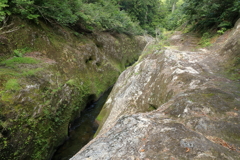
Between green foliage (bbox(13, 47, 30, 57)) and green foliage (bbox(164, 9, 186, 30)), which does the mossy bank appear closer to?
green foliage (bbox(13, 47, 30, 57))

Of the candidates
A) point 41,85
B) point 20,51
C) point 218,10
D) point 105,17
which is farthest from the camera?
point 105,17

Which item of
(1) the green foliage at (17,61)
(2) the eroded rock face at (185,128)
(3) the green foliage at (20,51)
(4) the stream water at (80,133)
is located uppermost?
(3) the green foliage at (20,51)

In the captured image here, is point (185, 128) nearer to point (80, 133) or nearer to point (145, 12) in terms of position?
point (80, 133)

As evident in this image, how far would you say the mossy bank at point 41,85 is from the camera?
4.99 meters

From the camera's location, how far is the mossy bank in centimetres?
499

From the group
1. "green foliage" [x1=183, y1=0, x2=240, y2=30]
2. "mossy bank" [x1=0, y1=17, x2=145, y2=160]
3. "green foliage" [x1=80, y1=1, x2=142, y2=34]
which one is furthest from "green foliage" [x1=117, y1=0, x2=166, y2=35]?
"mossy bank" [x1=0, y1=17, x2=145, y2=160]

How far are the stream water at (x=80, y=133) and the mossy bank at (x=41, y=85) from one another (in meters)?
0.46

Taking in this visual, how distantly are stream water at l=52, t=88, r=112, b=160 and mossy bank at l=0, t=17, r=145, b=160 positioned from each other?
457 millimetres

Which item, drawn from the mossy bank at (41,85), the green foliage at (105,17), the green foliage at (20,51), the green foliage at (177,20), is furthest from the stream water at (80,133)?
the green foliage at (177,20)

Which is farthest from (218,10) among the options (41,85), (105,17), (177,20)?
(41,85)

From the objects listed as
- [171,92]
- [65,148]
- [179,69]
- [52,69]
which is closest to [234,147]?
[171,92]

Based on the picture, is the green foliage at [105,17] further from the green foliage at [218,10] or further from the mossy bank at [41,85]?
the green foliage at [218,10]

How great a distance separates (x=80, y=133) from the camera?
790 cm

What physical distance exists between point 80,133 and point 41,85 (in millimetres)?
3561
